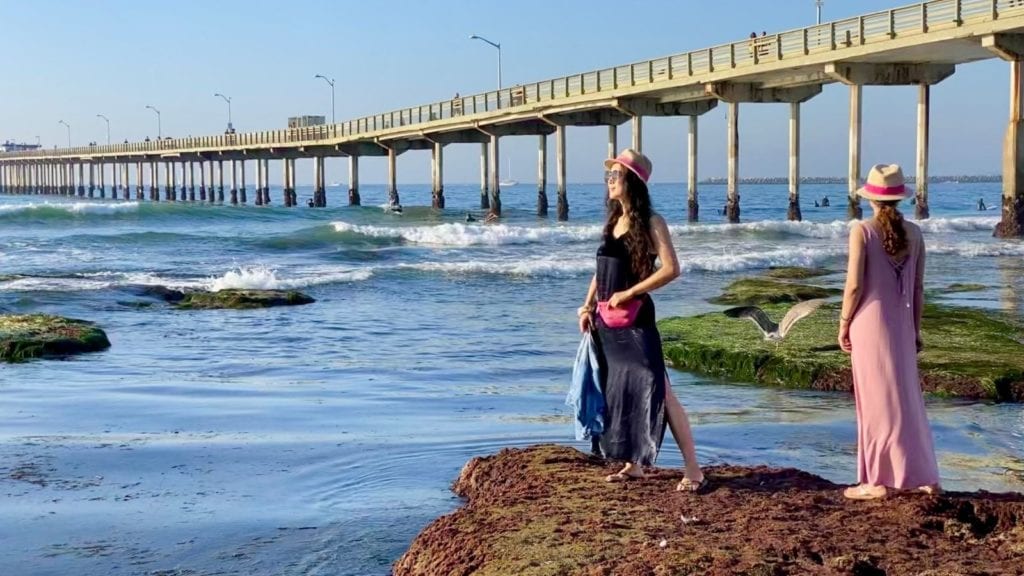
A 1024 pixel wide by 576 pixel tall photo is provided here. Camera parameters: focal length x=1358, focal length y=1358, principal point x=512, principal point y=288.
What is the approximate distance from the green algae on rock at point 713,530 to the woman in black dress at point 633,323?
0.66 ft

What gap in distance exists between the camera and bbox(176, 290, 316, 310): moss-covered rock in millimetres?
19875

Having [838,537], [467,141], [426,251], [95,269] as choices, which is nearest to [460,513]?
[838,537]

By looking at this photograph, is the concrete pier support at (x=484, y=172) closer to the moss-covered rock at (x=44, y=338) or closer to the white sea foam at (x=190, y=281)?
the white sea foam at (x=190, y=281)

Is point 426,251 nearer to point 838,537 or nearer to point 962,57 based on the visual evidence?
point 962,57

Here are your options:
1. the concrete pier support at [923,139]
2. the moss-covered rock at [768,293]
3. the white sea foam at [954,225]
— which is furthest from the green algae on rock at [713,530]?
the white sea foam at [954,225]

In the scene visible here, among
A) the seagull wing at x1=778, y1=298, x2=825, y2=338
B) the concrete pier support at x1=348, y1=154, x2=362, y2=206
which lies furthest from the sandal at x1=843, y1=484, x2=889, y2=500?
the concrete pier support at x1=348, y1=154, x2=362, y2=206

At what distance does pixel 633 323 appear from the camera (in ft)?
20.3

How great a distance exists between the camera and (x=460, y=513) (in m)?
5.85

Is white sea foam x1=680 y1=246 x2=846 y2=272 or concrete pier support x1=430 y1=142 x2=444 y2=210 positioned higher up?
concrete pier support x1=430 y1=142 x2=444 y2=210

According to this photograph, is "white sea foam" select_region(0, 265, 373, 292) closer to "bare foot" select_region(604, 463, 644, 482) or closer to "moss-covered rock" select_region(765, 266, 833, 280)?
"moss-covered rock" select_region(765, 266, 833, 280)

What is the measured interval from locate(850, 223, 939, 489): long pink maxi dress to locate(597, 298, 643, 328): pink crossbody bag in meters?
0.99

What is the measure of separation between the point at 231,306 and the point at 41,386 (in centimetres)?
827

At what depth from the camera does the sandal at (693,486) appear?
602cm

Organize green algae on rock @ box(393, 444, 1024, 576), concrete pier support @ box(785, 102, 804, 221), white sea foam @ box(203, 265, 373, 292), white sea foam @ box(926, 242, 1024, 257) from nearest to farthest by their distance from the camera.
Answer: green algae on rock @ box(393, 444, 1024, 576) < white sea foam @ box(203, 265, 373, 292) < white sea foam @ box(926, 242, 1024, 257) < concrete pier support @ box(785, 102, 804, 221)
